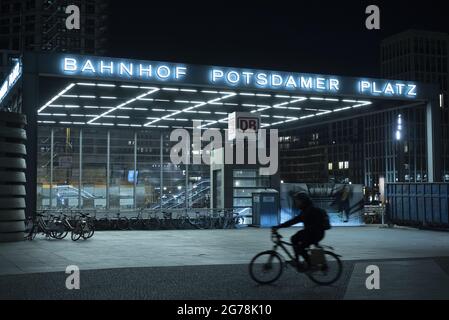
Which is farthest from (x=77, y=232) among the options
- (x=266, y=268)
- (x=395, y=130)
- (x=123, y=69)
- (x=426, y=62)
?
(x=426, y=62)

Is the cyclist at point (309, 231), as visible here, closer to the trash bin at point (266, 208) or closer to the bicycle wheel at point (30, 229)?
the bicycle wheel at point (30, 229)

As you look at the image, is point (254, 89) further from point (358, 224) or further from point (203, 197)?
point (203, 197)

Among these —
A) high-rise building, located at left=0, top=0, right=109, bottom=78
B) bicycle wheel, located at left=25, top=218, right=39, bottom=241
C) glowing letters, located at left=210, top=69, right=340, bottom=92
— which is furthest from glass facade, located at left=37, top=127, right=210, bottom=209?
high-rise building, located at left=0, top=0, right=109, bottom=78

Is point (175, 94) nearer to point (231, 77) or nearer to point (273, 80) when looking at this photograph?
point (231, 77)

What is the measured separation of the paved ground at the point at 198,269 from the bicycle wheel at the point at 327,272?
0.16 m

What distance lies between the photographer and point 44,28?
11844 cm

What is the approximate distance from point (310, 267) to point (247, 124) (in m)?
15.7

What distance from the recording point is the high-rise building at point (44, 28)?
114 m

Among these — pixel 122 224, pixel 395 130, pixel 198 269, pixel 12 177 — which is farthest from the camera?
pixel 395 130

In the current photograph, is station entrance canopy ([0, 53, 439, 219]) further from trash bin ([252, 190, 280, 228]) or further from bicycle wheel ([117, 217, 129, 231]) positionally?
bicycle wheel ([117, 217, 129, 231])

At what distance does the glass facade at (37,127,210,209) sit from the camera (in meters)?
32.2

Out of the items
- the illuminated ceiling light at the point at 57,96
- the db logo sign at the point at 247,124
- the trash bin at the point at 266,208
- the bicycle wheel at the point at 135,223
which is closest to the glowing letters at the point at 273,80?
the db logo sign at the point at 247,124

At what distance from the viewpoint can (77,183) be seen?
32.7m
